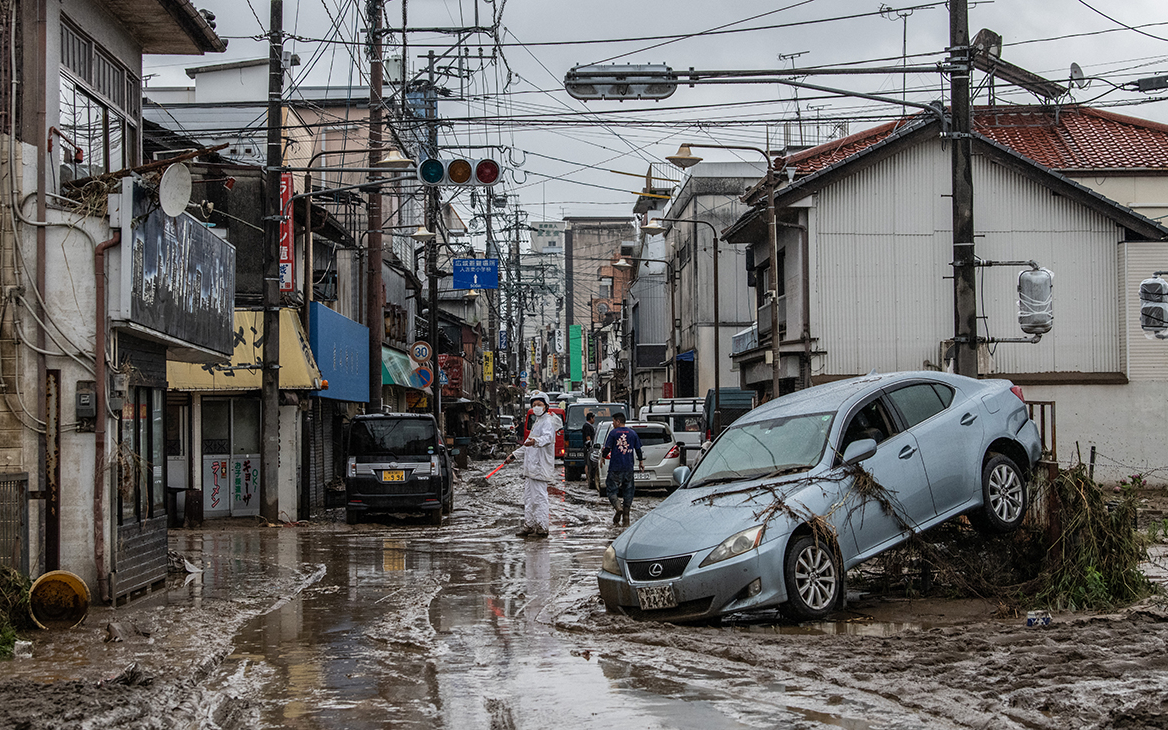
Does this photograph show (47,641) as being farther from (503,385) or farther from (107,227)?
(503,385)

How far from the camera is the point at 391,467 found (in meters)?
20.8

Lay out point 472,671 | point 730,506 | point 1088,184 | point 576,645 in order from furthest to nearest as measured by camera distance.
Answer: point 1088,184
point 730,506
point 576,645
point 472,671

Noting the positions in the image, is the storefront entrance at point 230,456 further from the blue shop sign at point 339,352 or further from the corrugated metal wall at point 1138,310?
the corrugated metal wall at point 1138,310

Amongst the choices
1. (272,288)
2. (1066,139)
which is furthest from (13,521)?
(1066,139)

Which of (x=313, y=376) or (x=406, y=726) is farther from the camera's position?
(x=313, y=376)

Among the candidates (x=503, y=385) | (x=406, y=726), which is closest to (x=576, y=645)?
(x=406, y=726)

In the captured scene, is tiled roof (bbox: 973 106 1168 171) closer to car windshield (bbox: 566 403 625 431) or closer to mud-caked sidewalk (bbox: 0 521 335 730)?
car windshield (bbox: 566 403 625 431)

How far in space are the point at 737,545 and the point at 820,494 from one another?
106cm

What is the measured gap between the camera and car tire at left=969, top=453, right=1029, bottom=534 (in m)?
10.9

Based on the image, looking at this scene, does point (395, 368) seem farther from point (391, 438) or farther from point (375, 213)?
point (391, 438)

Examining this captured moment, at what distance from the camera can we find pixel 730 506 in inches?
389

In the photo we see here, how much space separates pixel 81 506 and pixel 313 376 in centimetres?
1239

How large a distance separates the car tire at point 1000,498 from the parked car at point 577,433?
24388 mm

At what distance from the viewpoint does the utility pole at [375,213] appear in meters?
25.6
